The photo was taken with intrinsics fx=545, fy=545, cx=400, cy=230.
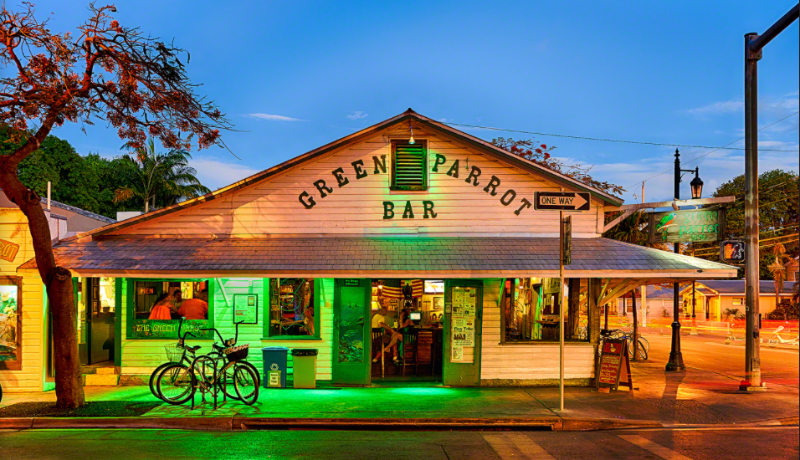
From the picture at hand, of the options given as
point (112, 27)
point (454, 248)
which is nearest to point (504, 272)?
point (454, 248)

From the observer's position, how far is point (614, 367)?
1184 cm

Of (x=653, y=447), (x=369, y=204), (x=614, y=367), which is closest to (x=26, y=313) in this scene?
(x=369, y=204)

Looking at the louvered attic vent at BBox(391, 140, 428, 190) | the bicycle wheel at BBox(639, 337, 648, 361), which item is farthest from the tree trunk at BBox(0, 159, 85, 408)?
the bicycle wheel at BBox(639, 337, 648, 361)

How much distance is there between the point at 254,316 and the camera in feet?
40.9

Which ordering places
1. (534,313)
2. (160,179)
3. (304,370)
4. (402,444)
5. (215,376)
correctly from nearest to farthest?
1. (402,444)
2. (215,376)
3. (304,370)
4. (534,313)
5. (160,179)

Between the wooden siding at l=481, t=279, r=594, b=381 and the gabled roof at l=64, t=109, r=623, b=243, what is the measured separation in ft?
9.20

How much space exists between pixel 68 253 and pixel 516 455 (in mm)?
10358

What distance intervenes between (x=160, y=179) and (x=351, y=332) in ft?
113

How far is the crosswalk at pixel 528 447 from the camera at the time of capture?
7414mm

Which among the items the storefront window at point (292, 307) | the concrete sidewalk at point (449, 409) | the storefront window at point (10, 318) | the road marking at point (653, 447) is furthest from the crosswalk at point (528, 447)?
the storefront window at point (10, 318)

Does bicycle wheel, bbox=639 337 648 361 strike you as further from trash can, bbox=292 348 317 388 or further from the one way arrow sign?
trash can, bbox=292 348 317 388

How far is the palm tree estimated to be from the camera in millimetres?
40531

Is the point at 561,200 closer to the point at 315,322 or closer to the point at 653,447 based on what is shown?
the point at 653,447

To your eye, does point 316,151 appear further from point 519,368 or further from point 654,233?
point 654,233
